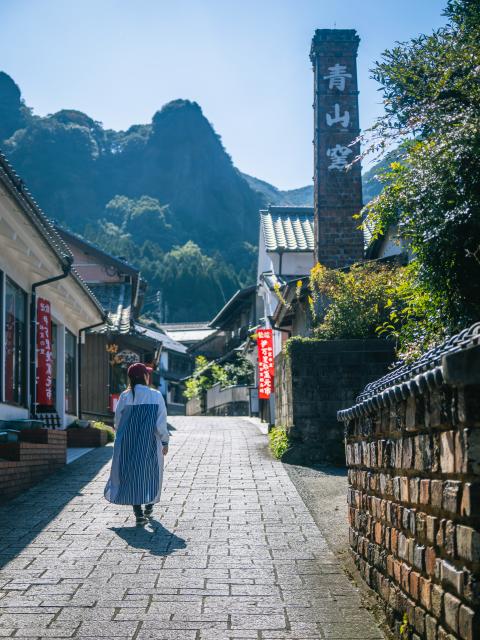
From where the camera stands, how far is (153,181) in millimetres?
114812

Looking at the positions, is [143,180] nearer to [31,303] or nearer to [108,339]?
[108,339]

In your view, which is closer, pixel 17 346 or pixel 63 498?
pixel 63 498

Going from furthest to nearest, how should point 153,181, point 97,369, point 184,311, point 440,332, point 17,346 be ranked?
point 153,181 < point 184,311 < point 97,369 < point 17,346 < point 440,332

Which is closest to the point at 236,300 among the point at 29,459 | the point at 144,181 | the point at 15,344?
the point at 15,344

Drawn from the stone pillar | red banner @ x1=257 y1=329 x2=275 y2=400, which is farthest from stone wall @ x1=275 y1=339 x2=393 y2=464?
red banner @ x1=257 y1=329 x2=275 y2=400

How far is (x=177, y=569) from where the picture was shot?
6547 mm

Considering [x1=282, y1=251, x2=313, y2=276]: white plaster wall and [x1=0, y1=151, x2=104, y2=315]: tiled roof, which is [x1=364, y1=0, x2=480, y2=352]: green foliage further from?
[x1=282, y1=251, x2=313, y2=276]: white plaster wall

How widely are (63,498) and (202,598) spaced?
4.81 metres

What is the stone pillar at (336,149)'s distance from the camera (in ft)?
54.2

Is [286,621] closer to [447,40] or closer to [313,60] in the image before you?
[447,40]

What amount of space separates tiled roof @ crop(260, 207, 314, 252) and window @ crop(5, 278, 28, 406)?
45.8 ft

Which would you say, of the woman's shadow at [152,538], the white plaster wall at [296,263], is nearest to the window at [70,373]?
the white plaster wall at [296,263]

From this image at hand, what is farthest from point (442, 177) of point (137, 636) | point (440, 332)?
point (137, 636)

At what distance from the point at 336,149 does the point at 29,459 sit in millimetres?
9476
